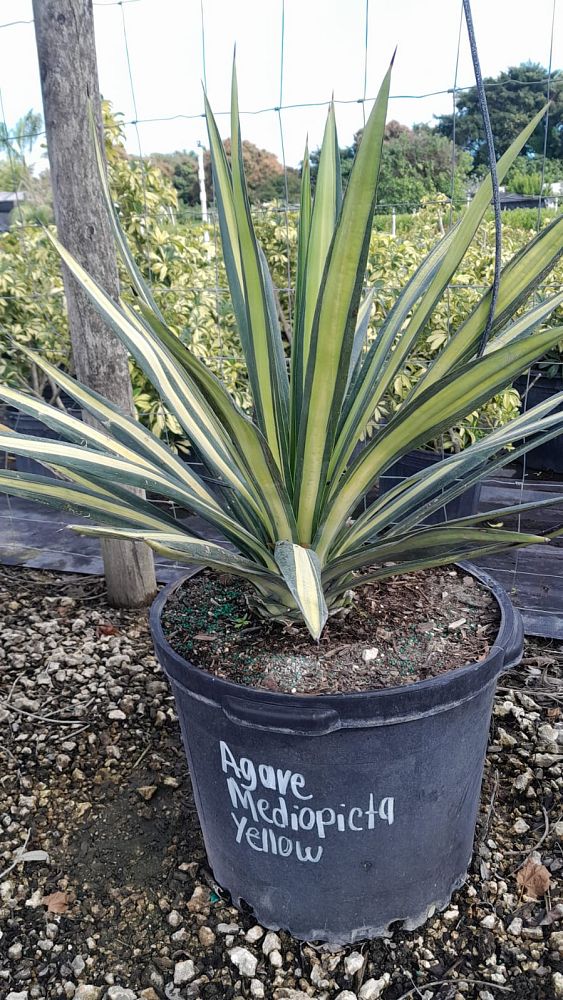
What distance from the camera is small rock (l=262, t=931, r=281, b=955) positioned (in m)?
1.14

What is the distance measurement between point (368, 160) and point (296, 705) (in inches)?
25.4

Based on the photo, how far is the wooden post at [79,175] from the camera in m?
1.68

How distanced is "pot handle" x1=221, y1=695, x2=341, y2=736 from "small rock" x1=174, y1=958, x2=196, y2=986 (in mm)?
444

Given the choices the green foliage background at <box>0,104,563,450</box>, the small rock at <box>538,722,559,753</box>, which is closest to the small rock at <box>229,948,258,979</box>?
the small rock at <box>538,722,559,753</box>

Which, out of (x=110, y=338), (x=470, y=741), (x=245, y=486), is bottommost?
(x=470, y=741)

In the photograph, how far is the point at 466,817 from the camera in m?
1.16

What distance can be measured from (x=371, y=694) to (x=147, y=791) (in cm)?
73

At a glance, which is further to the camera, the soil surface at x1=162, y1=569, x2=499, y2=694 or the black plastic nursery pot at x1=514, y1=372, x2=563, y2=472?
the black plastic nursery pot at x1=514, y1=372, x2=563, y2=472

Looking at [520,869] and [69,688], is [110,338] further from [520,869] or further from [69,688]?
[520,869]

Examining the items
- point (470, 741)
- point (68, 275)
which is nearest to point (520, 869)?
point (470, 741)

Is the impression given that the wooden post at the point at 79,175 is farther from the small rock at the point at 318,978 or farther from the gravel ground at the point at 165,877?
the small rock at the point at 318,978

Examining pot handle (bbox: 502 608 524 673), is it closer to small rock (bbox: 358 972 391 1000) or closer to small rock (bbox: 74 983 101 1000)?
small rock (bbox: 358 972 391 1000)

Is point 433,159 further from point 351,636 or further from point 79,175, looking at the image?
point 351,636

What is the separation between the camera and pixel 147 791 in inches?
57.5
